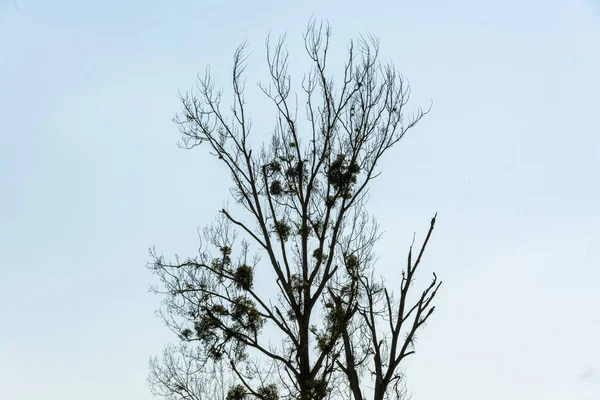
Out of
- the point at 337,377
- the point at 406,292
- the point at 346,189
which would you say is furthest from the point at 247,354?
the point at 406,292

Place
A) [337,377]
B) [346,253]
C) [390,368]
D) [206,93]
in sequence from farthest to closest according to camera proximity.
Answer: [206,93], [346,253], [337,377], [390,368]

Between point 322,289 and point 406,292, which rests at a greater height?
point 322,289

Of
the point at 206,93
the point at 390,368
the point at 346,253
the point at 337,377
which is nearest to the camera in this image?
the point at 390,368

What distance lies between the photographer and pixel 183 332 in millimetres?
14914

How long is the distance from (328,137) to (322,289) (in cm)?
317

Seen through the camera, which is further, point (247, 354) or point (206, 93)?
point (206, 93)

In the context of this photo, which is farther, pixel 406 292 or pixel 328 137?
pixel 328 137

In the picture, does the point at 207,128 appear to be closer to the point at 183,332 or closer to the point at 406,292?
the point at 183,332

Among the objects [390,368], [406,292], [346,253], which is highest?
[346,253]

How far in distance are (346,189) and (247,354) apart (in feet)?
13.0

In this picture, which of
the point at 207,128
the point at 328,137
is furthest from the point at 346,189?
the point at 207,128

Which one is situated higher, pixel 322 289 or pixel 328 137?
pixel 328 137

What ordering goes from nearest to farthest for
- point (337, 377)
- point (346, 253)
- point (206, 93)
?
point (337, 377) < point (346, 253) < point (206, 93)

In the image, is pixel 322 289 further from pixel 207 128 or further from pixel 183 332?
pixel 207 128
